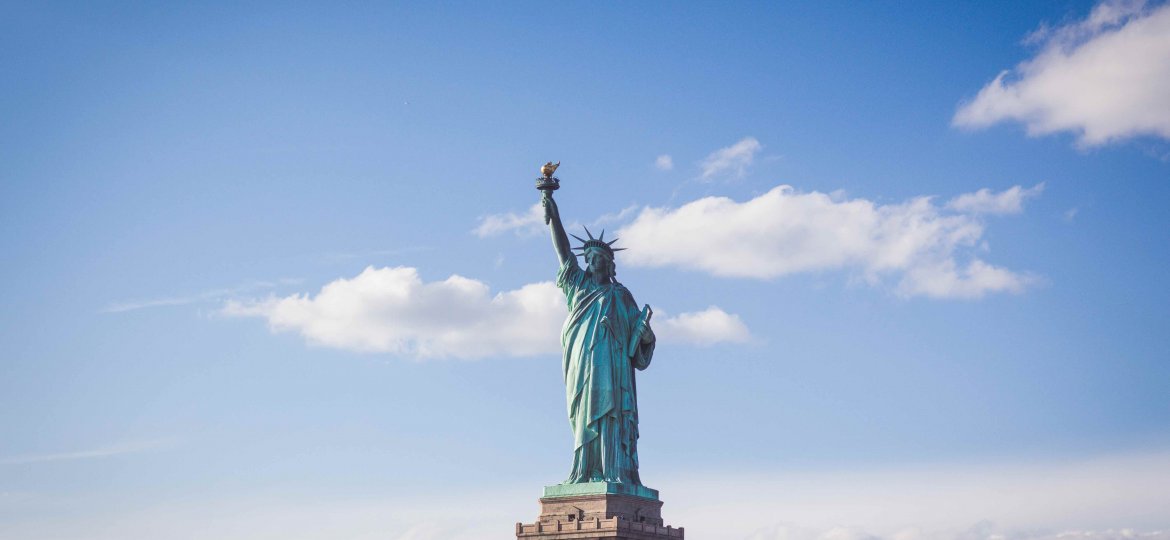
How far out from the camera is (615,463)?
4334cm

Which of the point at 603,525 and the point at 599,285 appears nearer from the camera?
the point at 603,525

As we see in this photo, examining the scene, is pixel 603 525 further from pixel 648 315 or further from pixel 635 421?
pixel 648 315

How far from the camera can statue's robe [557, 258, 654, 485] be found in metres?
43.6

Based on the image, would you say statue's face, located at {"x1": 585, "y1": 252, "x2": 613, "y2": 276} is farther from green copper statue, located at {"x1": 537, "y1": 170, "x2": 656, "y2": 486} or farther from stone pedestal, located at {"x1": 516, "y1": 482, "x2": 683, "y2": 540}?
stone pedestal, located at {"x1": 516, "y1": 482, "x2": 683, "y2": 540}

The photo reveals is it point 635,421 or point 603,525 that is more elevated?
point 635,421

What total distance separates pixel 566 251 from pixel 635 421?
583 cm

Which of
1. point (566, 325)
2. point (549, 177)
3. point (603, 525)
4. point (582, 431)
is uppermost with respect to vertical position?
point (549, 177)

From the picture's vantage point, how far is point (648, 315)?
45406 millimetres

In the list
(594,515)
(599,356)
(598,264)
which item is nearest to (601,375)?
(599,356)

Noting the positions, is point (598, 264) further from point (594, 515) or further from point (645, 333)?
point (594, 515)

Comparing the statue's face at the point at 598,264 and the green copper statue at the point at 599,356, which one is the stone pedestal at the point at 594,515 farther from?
the statue's face at the point at 598,264

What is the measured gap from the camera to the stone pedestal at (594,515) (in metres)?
41.5

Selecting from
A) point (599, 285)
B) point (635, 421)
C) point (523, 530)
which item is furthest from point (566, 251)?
point (523, 530)

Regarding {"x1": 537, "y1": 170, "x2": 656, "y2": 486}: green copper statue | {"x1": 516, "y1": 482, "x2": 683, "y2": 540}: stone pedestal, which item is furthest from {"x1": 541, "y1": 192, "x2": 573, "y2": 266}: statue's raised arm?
{"x1": 516, "y1": 482, "x2": 683, "y2": 540}: stone pedestal
